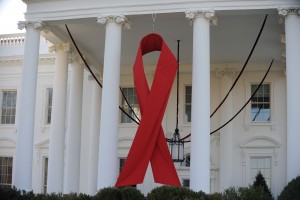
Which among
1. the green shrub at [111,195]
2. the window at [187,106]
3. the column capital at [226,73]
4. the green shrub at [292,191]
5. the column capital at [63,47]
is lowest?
the green shrub at [111,195]

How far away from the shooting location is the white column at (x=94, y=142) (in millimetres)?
24219

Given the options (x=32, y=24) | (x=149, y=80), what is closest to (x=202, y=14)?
(x=32, y=24)

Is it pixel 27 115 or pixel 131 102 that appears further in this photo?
pixel 131 102

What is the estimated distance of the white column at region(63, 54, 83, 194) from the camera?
69.7ft

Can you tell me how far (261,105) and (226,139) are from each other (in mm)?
2571

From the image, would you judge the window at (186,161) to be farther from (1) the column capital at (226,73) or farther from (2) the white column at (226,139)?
(1) the column capital at (226,73)

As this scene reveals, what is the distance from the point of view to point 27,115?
1722 cm

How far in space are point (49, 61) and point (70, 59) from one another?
529 centimetres

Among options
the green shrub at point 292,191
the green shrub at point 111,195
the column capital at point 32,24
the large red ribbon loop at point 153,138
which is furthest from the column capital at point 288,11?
the column capital at point 32,24

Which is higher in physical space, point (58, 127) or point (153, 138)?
point (58, 127)

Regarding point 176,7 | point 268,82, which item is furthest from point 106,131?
point 268,82

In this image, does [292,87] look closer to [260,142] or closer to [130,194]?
[130,194]

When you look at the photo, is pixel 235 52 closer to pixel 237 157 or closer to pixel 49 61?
pixel 237 157

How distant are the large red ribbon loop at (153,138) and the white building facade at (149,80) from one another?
3.05ft
